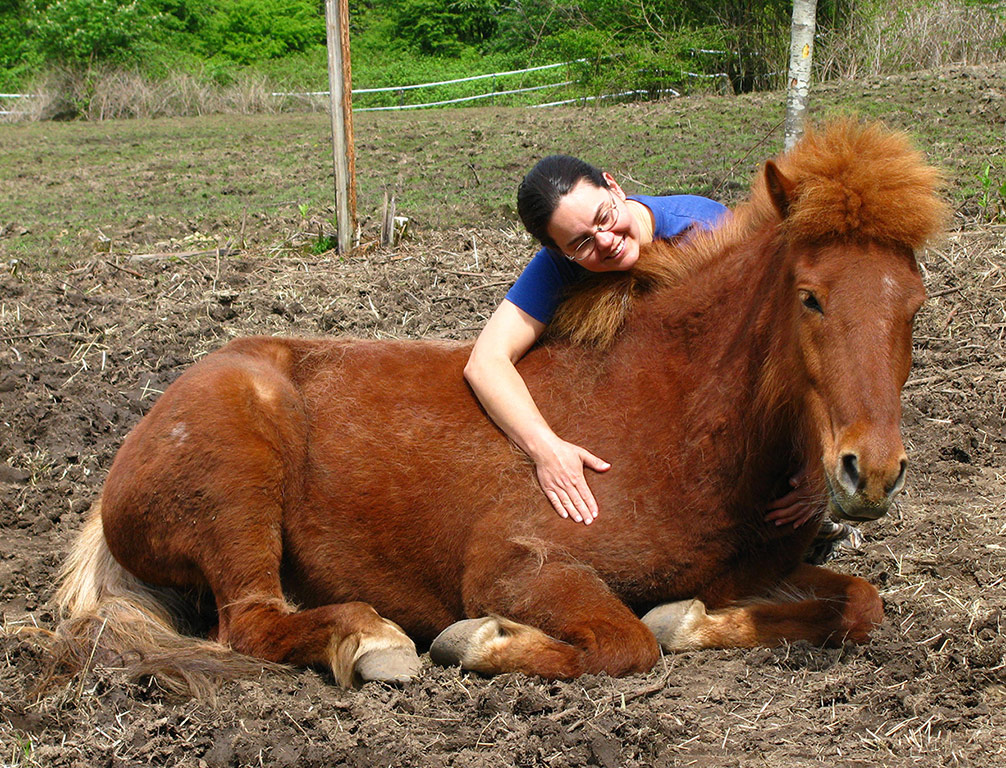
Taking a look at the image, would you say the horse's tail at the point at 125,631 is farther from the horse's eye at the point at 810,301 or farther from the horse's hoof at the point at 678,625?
the horse's eye at the point at 810,301

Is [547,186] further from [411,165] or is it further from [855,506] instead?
[411,165]

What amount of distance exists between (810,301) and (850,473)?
635 mm

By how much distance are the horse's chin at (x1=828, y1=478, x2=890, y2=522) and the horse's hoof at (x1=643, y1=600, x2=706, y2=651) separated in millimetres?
839

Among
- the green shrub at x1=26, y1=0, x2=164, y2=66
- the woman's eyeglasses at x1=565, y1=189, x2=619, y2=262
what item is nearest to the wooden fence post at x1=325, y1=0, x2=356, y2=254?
the woman's eyeglasses at x1=565, y1=189, x2=619, y2=262

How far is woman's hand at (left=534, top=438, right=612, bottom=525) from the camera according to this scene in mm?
3723

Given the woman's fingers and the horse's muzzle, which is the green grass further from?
the horse's muzzle

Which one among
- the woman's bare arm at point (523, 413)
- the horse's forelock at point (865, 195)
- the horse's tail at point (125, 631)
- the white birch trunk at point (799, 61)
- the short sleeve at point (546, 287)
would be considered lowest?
the horse's tail at point (125, 631)

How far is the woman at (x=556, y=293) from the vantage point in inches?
148

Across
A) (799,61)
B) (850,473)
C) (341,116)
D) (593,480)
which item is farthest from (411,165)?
(850,473)

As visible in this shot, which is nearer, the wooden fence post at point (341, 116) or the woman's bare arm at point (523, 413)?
the woman's bare arm at point (523, 413)

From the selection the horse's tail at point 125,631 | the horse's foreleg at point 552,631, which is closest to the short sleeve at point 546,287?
the horse's foreleg at point 552,631

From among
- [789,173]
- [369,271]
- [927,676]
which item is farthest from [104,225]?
[927,676]

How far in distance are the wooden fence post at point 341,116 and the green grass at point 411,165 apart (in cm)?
50

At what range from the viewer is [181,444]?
394 cm
